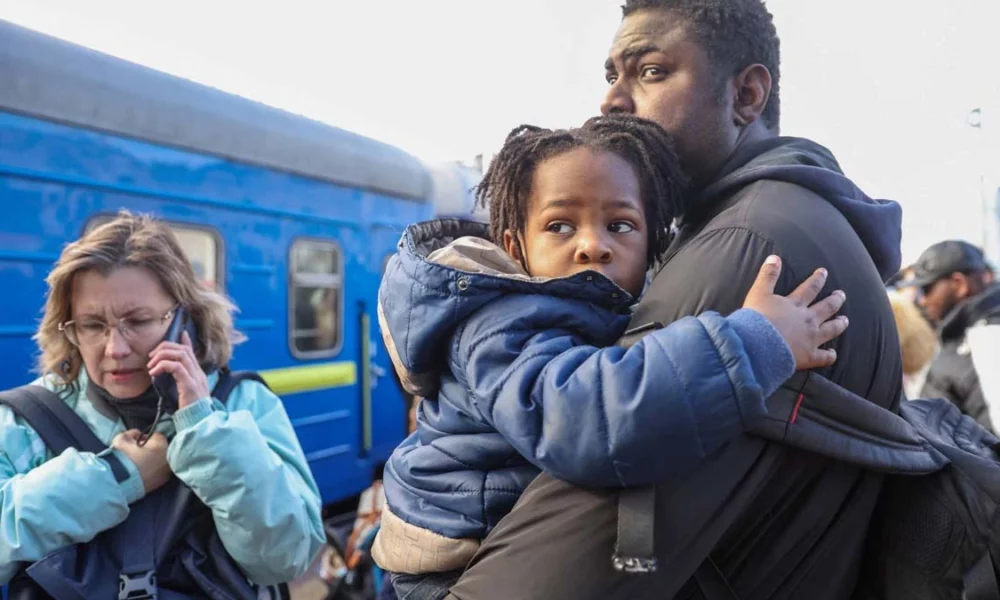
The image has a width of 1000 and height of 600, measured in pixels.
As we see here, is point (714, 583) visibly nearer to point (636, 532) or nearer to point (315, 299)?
point (636, 532)

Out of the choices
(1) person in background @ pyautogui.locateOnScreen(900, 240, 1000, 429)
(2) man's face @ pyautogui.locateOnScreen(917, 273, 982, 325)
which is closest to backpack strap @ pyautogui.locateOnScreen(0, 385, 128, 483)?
(1) person in background @ pyautogui.locateOnScreen(900, 240, 1000, 429)

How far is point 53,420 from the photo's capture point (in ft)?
6.70

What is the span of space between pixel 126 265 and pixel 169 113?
2.04 m

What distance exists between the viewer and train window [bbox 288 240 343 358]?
15.9ft

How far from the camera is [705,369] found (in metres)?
0.98

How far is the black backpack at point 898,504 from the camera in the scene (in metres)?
1.05

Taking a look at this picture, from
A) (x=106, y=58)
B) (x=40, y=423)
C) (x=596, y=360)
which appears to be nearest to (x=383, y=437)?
(x=106, y=58)

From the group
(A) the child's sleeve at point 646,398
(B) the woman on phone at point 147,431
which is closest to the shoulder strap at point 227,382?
(B) the woman on phone at point 147,431

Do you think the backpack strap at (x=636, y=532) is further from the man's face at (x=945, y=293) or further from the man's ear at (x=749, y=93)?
the man's face at (x=945, y=293)

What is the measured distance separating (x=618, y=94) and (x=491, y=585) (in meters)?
1.00

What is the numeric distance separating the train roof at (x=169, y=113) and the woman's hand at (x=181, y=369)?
1909mm

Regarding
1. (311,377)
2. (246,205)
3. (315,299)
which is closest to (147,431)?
(246,205)

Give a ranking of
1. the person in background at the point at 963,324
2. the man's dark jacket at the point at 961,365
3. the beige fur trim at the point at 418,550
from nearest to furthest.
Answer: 1. the beige fur trim at the point at 418,550
2. the person in background at the point at 963,324
3. the man's dark jacket at the point at 961,365

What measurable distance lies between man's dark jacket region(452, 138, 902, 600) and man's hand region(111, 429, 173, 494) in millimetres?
1222
